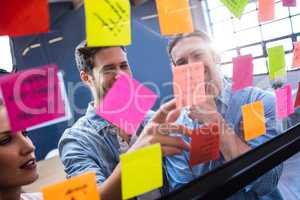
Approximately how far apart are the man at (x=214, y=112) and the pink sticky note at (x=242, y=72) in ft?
0.06

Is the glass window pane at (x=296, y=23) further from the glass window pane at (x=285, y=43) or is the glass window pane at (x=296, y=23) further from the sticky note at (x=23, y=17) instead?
the sticky note at (x=23, y=17)

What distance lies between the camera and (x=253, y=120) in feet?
3.08

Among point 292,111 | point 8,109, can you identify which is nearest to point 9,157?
point 8,109

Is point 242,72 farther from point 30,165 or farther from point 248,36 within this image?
point 30,165

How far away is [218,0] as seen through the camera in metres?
0.85

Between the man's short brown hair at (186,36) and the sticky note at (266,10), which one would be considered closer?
the man's short brown hair at (186,36)

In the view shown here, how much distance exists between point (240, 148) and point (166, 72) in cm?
37

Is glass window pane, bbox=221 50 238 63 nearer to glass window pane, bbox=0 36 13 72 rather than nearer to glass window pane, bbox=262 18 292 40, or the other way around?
glass window pane, bbox=262 18 292 40

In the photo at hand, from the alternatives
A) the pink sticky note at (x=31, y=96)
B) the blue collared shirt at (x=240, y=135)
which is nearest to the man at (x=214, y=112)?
the blue collared shirt at (x=240, y=135)

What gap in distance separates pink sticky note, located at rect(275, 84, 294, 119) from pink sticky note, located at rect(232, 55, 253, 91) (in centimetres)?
18

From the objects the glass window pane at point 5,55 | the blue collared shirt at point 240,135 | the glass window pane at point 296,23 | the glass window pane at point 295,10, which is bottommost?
the blue collared shirt at point 240,135

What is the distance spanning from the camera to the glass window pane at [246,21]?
0.93m

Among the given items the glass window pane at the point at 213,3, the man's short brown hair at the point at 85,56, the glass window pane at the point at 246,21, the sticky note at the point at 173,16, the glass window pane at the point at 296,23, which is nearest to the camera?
the man's short brown hair at the point at 85,56

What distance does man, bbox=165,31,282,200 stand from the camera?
754mm
